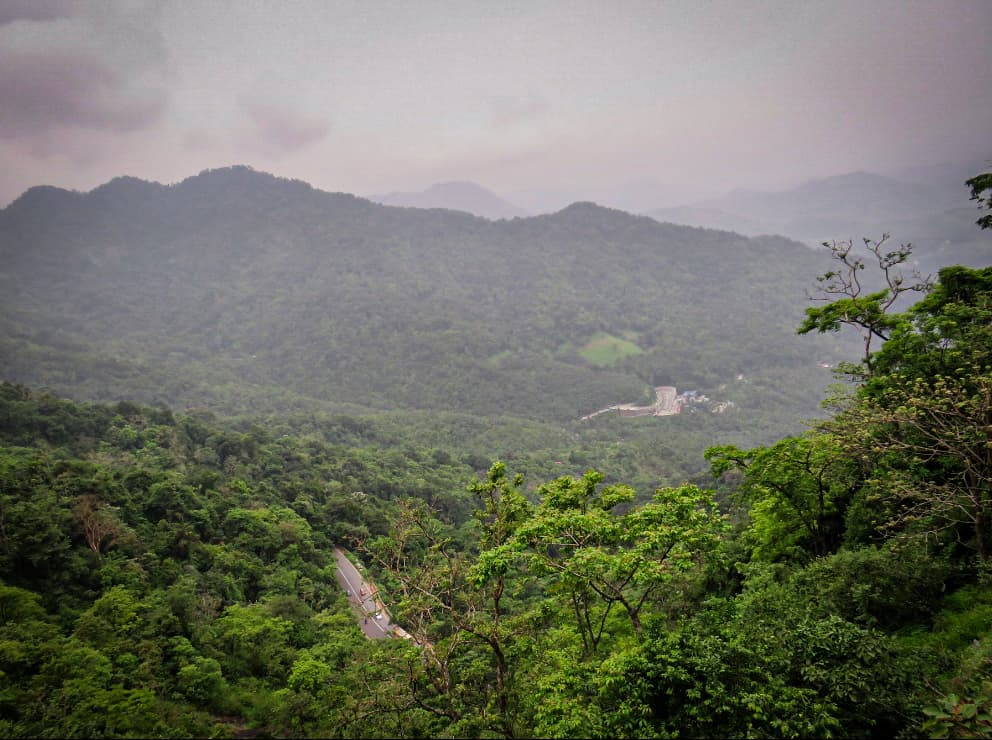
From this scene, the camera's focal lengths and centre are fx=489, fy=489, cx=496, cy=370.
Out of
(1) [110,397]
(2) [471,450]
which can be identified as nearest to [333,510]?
(2) [471,450]

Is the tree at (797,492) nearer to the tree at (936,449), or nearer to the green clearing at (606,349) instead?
the tree at (936,449)

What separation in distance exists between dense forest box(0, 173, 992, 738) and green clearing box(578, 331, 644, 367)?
137684 mm

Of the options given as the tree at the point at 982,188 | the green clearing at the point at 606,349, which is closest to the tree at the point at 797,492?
the tree at the point at 982,188

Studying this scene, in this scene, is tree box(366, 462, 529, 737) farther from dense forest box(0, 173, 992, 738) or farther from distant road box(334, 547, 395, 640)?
distant road box(334, 547, 395, 640)

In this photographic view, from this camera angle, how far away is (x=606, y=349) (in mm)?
164375

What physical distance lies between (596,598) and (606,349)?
15191 cm

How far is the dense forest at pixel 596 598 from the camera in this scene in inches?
305

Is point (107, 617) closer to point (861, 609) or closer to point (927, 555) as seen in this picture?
point (861, 609)

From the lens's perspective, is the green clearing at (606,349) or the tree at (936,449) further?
the green clearing at (606,349)

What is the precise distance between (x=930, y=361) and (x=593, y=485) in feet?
36.0

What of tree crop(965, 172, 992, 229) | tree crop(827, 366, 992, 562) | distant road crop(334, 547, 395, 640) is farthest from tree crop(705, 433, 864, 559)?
distant road crop(334, 547, 395, 640)

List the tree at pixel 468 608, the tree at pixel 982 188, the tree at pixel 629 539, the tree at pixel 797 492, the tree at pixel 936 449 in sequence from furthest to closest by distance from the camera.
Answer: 1. the tree at pixel 982 188
2. the tree at pixel 797 492
3. the tree at pixel 468 608
4. the tree at pixel 629 539
5. the tree at pixel 936 449

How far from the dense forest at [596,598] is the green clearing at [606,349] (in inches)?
5421

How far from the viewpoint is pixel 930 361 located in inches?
564
